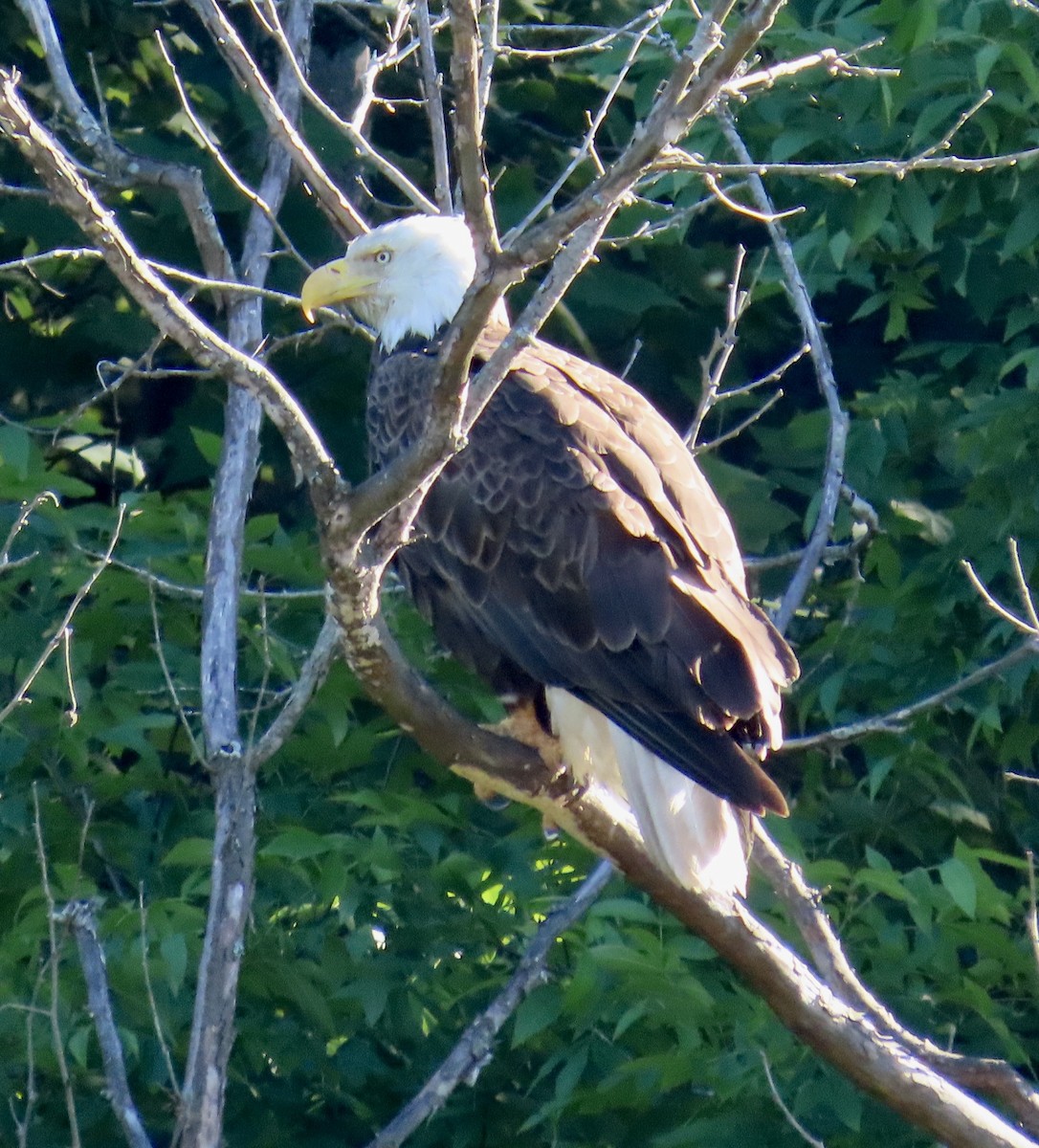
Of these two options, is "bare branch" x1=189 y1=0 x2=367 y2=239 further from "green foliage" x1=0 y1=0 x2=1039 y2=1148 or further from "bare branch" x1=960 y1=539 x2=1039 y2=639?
"bare branch" x1=960 y1=539 x2=1039 y2=639

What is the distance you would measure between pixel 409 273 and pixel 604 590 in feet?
3.38

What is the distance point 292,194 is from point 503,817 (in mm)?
1854

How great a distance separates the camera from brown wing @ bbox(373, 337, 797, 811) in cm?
336

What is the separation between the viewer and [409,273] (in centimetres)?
420

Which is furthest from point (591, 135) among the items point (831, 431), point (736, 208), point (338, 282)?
point (338, 282)

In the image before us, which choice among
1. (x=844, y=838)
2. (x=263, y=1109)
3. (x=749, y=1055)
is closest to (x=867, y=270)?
(x=844, y=838)

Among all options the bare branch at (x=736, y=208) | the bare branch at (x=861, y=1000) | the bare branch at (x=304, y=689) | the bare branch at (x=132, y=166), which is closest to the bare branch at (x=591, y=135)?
the bare branch at (x=736, y=208)

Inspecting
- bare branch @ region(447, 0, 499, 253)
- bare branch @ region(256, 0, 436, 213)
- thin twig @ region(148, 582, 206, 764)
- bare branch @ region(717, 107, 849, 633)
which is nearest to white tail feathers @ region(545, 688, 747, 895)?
bare branch @ region(717, 107, 849, 633)

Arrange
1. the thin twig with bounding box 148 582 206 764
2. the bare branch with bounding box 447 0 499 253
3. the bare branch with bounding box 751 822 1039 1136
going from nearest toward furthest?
the bare branch with bounding box 447 0 499 253
the bare branch with bounding box 751 822 1039 1136
the thin twig with bounding box 148 582 206 764

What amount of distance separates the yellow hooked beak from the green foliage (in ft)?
1.39

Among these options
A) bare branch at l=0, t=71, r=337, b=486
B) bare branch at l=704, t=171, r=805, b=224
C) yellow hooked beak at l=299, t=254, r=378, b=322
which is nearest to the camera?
bare branch at l=0, t=71, r=337, b=486

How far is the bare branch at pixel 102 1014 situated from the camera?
309 centimetres

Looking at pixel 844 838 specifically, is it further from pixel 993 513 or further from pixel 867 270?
pixel 867 270

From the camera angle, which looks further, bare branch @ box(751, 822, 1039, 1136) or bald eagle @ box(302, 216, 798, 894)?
bald eagle @ box(302, 216, 798, 894)
